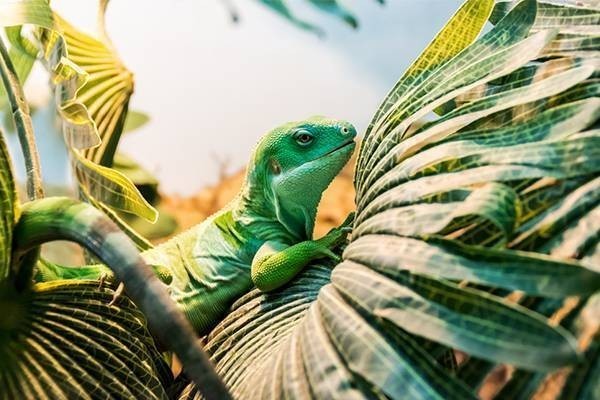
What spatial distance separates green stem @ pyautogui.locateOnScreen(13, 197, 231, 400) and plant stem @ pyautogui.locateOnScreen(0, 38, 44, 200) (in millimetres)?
248

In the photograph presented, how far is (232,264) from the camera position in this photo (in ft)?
4.05

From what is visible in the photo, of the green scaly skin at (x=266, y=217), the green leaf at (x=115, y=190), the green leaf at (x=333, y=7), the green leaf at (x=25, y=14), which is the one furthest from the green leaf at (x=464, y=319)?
the green leaf at (x=333, y=7)

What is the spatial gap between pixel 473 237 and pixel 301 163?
59cm

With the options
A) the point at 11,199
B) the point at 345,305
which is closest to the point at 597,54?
the point at 345,305

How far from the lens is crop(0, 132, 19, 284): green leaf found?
0.71 meters

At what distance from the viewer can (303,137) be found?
1.20 meters

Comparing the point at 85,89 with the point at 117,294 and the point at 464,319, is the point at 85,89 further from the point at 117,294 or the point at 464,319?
the point at 464,319

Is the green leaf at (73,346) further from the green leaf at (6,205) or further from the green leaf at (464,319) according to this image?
the green leaf at (464,319)

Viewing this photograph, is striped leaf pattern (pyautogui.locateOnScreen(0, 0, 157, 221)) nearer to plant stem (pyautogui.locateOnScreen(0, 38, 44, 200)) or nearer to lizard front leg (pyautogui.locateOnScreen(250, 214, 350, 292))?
plant stem (pyautogui.locateOnScreen(0, 38, 44, 200))

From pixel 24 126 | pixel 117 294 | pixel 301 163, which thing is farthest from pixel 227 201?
pixel 117 294

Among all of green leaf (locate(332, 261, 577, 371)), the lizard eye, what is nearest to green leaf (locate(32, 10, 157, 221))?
the lizard eye

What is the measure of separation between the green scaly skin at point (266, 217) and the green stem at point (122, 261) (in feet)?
1.37

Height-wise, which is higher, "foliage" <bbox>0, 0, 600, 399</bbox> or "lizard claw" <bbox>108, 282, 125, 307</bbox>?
"foliage" <bbox>0, 0, 600, 399</bbox>

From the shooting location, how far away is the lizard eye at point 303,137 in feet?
3.91
